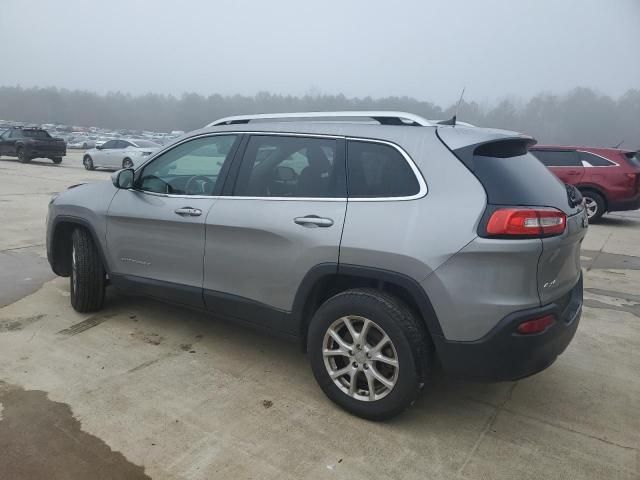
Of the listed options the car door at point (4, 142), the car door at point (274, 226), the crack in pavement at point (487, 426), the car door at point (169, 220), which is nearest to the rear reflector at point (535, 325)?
the crack in pavement at point (487, 426)

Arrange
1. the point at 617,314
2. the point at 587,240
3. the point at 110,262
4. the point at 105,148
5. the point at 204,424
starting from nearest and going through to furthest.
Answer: the point at 204,424 → the point at 110,262 → the point at 617,314 → the point at 587,240 → the point at 105,148

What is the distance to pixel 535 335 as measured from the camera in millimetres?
2477

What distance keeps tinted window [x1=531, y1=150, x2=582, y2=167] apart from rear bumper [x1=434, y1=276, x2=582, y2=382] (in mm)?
9037

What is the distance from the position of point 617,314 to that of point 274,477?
3.90 m

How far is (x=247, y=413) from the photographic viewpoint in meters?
2.90

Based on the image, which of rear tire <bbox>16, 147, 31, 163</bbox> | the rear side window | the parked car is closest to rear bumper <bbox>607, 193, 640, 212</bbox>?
the rear side window

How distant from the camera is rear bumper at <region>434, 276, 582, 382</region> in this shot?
245cm

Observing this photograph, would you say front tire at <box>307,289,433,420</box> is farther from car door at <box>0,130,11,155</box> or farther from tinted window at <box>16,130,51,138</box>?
car door at <box>0,130,11,155</box>

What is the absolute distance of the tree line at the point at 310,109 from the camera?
14.7 meters

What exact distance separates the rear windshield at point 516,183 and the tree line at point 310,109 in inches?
36.5

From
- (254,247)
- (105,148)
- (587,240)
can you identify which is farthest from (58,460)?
(105,148)

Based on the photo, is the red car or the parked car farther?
the parked car

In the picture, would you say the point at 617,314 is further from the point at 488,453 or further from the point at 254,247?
the point at 254,247

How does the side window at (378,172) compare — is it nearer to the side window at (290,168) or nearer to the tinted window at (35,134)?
the side window at (290,168)
